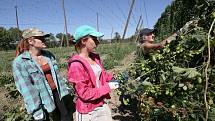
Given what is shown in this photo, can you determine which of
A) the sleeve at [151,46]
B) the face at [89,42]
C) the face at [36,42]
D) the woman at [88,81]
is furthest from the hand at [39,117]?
the sleeve at [151,46]

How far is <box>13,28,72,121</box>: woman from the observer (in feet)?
10.2

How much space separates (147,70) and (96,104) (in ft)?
1.80

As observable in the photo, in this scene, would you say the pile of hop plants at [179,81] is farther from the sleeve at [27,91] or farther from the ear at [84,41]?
the sleeve at [27,91]

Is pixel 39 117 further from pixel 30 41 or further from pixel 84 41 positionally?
pixel 84 41

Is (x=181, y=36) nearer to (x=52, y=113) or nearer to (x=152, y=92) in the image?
(x=152, y=92)

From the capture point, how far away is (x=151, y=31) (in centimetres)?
387

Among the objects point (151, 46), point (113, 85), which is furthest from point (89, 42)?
point (151, 46)

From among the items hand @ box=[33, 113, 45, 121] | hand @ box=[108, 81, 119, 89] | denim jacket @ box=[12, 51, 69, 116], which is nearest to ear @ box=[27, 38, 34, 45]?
denim jacket @ box=[12, 51, 69, 116]

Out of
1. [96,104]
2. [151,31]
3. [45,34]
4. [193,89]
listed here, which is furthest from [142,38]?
[193,89]

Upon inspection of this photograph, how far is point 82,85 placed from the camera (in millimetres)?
2418

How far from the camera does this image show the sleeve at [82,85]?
243cm

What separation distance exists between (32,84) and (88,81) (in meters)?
0.93

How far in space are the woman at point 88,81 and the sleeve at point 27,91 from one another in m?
0.67

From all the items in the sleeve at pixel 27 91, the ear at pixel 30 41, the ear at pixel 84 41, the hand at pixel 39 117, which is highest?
the ear at pixel 30 41
